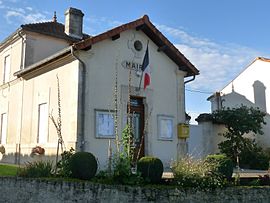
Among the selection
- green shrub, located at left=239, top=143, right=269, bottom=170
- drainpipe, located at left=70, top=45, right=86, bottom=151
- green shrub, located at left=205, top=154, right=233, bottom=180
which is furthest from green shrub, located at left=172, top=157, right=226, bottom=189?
green shrub, located at left=239, top=143, right=269, bottom=170

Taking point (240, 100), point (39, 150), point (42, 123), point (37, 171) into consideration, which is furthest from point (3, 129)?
point (240, 100)

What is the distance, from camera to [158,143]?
1464 centimetres

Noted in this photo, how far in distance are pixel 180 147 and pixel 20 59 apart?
8.91m

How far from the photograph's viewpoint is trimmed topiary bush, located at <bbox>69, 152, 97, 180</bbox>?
954 cm

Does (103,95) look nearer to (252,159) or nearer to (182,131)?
(182,131)

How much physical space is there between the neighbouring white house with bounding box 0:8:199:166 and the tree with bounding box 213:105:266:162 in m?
4.45

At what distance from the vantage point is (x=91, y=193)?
882 centimetres

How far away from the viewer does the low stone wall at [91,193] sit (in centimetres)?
881

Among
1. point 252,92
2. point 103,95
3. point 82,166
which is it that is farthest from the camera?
point 252,92

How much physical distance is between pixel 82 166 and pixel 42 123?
19.5 ft

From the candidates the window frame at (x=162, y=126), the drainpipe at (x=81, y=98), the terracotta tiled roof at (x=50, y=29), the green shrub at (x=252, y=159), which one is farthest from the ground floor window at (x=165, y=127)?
the terracotta tiled roof at (x=50, y=29)

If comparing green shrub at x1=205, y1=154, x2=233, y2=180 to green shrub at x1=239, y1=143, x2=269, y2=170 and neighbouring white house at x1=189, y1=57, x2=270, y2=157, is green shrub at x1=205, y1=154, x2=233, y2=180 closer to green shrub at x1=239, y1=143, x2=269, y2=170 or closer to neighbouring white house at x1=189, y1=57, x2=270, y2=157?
neighbouring white house at x1=189, y1=57, x2=270, y2=157

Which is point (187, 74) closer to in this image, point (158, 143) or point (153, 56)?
point (153, 56)

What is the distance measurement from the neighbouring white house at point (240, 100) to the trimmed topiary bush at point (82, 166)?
9854 millimetres
